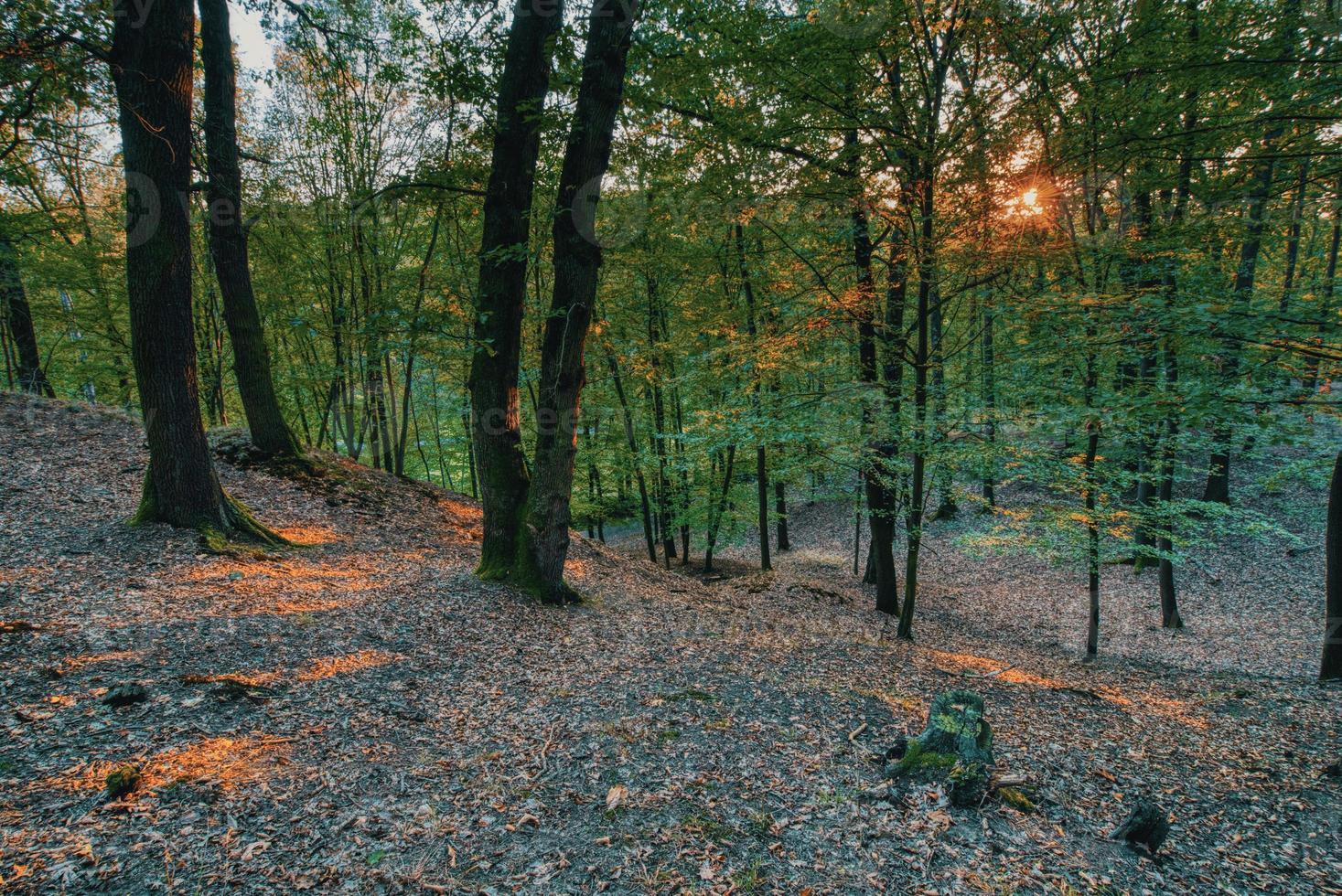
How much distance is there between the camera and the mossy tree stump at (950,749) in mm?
3506

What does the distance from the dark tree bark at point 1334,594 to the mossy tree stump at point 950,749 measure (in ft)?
20.4

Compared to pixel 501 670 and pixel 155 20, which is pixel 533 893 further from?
pixel 155 20

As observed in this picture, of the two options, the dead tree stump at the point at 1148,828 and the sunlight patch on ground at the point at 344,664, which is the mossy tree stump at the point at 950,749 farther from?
the sunlight patch on ground at the point at 344,664

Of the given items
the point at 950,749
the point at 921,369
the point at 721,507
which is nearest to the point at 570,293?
the point at 921,369

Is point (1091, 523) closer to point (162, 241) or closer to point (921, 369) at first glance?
point (921, 369)

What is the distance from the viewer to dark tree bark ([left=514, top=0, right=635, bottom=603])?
5953 millimetres

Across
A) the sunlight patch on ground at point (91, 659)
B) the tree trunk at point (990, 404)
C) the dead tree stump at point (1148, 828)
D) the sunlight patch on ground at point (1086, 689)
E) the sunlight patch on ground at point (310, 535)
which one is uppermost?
the tree trunk at point (990, 404)

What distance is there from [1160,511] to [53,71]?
13739 millimetres

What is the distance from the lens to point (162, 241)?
18.4ft

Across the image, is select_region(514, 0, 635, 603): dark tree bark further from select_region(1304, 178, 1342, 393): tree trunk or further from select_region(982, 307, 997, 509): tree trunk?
select_region(1304, 178, 1342, 393): tree trunk

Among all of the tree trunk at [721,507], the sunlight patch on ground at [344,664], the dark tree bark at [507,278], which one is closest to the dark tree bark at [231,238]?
the dark tree bark at [507,278]

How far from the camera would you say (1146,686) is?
6.77 meters

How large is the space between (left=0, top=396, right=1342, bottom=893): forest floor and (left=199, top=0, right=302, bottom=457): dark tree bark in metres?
1.87

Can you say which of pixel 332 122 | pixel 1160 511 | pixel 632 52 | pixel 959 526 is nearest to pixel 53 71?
pixel 632 52
